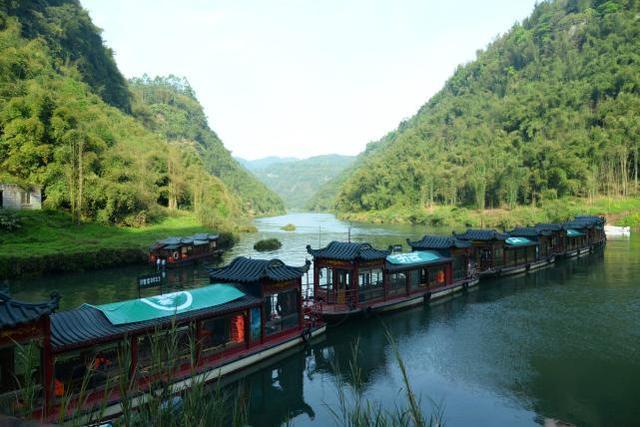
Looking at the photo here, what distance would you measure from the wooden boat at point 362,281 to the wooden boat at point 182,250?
71.0ft

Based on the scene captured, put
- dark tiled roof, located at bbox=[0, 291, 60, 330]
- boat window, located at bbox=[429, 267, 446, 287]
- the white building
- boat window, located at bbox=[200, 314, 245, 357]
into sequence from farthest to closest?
the white building → boat window, located at bbox=[429, 267, 446, 287] → boat window, located at bbox=[200, 314, 245, 357] → dark tiled roof, located at bbox=[0, 291, 60, 330]

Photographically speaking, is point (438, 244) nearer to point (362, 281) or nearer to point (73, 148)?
point (362, 281)

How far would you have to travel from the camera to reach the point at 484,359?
22.3 meters

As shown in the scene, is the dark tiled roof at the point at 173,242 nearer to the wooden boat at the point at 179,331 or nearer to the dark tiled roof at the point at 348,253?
the dark tiled roof at the point at 348,253

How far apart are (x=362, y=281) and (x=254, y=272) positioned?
358 inches

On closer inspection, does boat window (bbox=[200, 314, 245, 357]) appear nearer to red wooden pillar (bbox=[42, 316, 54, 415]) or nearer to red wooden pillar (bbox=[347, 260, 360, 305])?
red wooden pillar (bbox=[42, 316, 54, 415])

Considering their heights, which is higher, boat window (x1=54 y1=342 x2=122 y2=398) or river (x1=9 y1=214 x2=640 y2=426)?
boat window (x1=54 y1=342 x2=122 y2=398)

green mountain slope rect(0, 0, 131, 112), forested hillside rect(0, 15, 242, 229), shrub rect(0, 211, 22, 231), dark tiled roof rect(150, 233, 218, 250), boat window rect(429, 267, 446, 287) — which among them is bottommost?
boat window rect(429, 267, 446, 287)

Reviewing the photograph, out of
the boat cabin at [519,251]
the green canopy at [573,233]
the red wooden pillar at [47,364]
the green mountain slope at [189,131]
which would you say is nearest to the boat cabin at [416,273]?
the boat cabin at [519,251]

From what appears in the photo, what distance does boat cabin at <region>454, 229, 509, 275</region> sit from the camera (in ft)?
137

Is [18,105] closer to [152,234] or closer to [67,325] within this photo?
[152,234]

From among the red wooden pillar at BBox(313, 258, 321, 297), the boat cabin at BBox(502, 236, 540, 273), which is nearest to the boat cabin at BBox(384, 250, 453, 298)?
the red wooden pillar at BBox(313, 258, 321, 297)

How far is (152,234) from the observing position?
59469 mm

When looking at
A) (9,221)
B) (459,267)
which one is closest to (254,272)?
(459,267)
